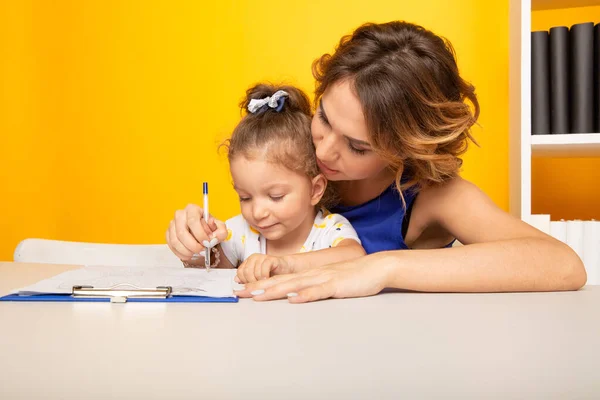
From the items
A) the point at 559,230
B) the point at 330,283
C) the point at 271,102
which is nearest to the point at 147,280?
the point at 330,283

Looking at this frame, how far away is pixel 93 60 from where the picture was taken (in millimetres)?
2629

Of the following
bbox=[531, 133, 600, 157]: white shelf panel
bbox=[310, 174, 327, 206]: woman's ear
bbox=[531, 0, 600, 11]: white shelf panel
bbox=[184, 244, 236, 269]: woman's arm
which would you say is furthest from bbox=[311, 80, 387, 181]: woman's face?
bbox=[531, 0, 600, 11]: white shelf panel

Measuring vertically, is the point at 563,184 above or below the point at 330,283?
above

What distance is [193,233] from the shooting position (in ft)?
3.91

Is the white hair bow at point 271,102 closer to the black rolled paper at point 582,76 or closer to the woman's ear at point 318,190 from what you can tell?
→ the woman's ear at point 318,190

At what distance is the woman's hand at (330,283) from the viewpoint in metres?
0.85

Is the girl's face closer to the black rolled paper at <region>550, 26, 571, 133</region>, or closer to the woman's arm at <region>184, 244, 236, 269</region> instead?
the woman's arm at <region>184, 244, 236, 269</region>

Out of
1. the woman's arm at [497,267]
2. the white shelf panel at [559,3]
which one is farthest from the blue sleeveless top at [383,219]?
the white shelf panel at [559,3]

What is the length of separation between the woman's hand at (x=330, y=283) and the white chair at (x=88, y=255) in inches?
29.8

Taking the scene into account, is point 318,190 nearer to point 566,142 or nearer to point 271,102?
point 271,102

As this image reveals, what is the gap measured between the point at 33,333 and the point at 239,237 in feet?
2.59

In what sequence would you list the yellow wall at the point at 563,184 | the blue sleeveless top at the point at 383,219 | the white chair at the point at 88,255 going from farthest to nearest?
the yellow wall at the point at 563,184 → the white chair at the point at 88,255 → the blue sleeveless top at the point at 383,219

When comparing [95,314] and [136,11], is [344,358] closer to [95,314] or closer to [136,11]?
[95,314]

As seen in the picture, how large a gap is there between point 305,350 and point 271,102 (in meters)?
0.89
